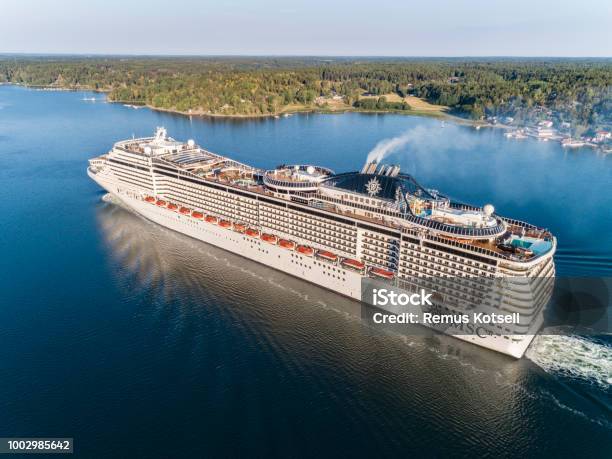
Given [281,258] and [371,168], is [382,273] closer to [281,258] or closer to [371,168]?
[371,168]

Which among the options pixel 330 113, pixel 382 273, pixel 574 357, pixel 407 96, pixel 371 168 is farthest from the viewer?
pixel 407 96

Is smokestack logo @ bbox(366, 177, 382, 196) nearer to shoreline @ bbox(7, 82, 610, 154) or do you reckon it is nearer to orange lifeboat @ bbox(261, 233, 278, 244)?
orange lifeboat @ bbox(261, 233, 278, 244)

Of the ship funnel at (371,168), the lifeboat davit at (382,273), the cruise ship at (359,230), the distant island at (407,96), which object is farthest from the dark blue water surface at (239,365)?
the distant island at (407,96)

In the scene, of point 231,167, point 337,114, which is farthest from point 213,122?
point 231,167

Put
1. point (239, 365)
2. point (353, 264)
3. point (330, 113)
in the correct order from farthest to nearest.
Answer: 1. point (330, 113)
2. point (353, 264)
3. point (239, 365)

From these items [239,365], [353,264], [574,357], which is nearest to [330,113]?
[353,264]

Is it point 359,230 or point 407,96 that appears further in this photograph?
point 407,96

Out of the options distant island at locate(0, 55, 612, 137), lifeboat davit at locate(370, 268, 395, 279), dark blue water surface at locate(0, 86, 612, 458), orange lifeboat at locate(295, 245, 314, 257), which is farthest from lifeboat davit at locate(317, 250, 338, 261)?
distant island at locate(0, 55, 612, 137)

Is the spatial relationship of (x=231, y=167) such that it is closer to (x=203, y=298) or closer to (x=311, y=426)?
(x=203, y=298)
